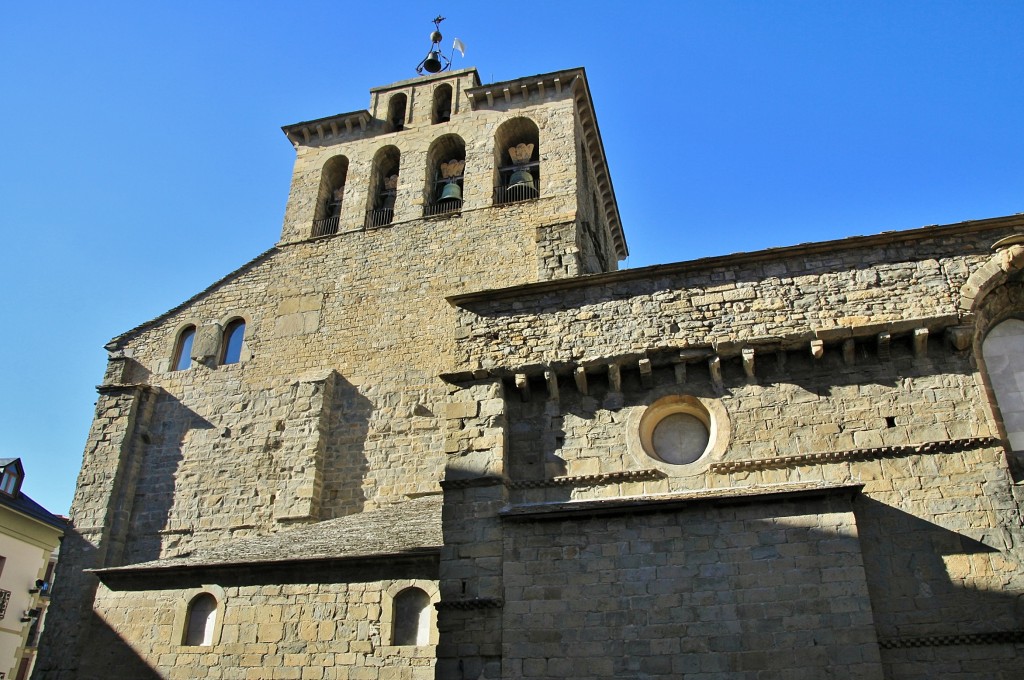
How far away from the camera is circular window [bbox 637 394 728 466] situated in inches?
365

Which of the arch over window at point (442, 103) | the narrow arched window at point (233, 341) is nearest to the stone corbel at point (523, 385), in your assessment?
the narrow arched window at point (233, 341)

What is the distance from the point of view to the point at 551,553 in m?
8.84

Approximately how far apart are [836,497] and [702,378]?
205 cm

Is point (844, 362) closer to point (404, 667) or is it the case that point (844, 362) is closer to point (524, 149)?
point (404, 667)

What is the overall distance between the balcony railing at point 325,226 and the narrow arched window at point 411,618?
31.0 feet

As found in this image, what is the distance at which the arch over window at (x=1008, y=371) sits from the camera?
8.78 metres

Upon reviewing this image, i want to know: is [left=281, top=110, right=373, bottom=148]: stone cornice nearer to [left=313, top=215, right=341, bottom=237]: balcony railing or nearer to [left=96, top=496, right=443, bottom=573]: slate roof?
[left=313, top=215, right=341, bottom=237]: balcony railing

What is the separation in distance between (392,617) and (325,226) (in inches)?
393

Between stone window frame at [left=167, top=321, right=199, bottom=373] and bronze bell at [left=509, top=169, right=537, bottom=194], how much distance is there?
7469 mm

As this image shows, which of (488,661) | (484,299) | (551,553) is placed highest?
(484,299)

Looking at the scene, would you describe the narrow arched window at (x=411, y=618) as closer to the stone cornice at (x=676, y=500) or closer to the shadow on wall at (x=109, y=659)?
the stone cornice at (x=676, y=500)

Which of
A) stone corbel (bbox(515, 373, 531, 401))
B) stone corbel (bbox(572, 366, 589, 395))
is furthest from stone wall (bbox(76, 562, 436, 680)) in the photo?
stone corbel (bbox(572, 366, 589, 395))

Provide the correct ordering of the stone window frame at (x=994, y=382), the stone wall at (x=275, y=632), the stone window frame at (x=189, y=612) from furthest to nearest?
the stone window frame at (x=189, y=612)
the stone wall at (x=275, y=632)
the stone window frame at (x=994, y=382)

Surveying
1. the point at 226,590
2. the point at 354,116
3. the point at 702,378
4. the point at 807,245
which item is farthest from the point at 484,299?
the point at 354,116
